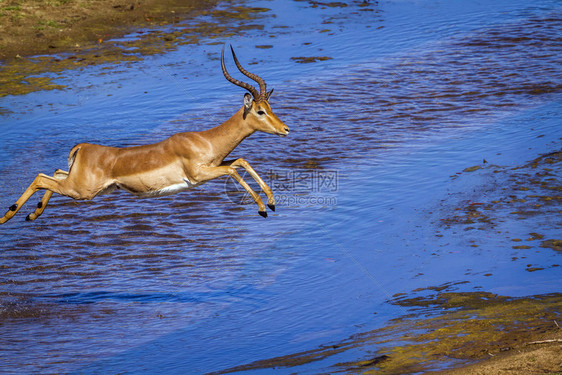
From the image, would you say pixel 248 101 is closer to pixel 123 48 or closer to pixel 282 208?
pixel 282 208

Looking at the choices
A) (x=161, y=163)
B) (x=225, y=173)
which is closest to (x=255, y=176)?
(x=225, y=173)

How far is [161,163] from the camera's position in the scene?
9.86 metres

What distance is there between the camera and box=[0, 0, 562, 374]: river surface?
8484mm

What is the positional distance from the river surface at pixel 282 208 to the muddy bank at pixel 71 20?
7.23ft

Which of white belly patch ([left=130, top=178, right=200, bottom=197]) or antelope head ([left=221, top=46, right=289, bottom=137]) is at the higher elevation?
antelope head ([left=221, top=46, right=289, bottom=137])

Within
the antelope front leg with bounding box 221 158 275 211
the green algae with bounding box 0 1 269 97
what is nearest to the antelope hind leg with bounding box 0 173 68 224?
the antelope front leg with bounding box 221 158 275 211

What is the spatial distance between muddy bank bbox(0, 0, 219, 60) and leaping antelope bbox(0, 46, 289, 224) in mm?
11232

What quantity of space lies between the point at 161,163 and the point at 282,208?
3.07m

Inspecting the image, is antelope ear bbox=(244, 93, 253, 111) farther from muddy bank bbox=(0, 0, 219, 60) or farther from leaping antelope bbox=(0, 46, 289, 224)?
muddy bank bbox=(0, 0, 219, 60)

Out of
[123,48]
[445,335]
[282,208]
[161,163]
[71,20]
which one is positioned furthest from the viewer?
[71,20]

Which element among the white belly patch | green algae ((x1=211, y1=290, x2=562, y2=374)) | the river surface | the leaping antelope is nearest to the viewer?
green algae ((x1=211, y1=290, x2=562, y2=374))

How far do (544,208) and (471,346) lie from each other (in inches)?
186

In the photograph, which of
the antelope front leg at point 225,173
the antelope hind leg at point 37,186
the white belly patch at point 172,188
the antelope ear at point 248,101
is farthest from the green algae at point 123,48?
the antelope ear at point 248,101

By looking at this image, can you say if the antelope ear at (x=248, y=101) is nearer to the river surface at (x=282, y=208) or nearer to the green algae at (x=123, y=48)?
the river surface at (x=282, y=208)
